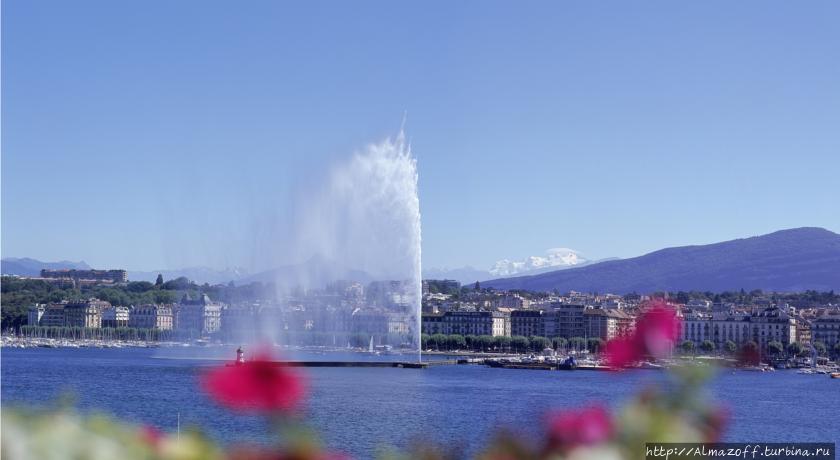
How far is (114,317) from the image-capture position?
89438 mm

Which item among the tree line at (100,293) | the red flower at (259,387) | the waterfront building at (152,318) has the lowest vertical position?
the waterfront building at (152,318)

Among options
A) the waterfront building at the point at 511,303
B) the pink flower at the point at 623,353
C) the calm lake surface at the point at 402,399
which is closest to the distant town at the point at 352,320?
the waterfront building at the point at 511,303

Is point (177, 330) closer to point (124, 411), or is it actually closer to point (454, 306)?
point (454, 306)

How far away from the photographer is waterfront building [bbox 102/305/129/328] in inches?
3506

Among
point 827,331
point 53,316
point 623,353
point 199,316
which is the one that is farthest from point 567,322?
point 623,353

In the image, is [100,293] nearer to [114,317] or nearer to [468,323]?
[114,317]

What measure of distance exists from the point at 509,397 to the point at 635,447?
31.6 metres

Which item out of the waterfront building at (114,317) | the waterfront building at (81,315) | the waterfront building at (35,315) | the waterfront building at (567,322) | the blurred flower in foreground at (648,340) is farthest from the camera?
the waterfront building at (114,317)

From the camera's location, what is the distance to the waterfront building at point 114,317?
89.1 m

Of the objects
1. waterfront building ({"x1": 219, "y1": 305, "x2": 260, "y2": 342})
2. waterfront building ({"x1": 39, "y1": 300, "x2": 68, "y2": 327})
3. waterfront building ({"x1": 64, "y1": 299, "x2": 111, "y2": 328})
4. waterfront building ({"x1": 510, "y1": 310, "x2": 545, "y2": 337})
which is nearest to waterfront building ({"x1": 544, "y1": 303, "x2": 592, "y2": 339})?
waterfront building ({"x1": 510, "y1": 310, "x2": 545, "y2": 337})

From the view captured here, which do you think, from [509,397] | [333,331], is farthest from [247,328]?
[509,397]

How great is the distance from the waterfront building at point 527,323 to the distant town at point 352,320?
7 cm

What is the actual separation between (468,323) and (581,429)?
266 ft

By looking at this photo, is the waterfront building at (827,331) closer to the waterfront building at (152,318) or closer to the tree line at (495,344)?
the tree line at (495,344)
